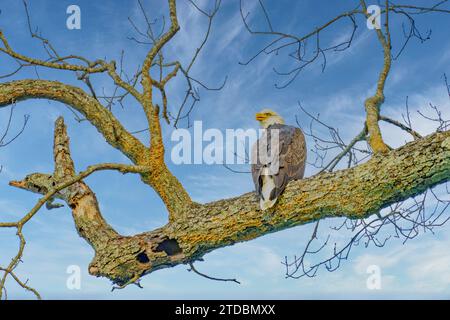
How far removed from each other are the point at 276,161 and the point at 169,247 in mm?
1093

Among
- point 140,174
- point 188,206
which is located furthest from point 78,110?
point 188,206

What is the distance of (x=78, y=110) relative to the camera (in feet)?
16.3

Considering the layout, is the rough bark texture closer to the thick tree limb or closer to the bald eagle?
the bald eagle

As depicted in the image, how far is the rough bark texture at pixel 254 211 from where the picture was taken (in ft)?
10.5

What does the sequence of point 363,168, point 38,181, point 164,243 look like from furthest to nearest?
point 38,181 → point 164,243 → point 363,168

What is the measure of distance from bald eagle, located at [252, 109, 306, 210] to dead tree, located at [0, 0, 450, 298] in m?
0.09

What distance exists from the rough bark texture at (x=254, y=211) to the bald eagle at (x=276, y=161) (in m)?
0.09

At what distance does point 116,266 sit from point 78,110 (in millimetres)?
1758

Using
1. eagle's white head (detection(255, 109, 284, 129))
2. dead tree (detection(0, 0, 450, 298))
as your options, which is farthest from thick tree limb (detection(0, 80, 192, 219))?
eagle's white head (detection(255, 109, 284, 129))

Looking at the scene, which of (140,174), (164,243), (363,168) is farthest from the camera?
(140,174)

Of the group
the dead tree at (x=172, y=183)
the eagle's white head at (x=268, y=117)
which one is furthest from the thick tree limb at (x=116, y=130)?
the eagle's white head at (x=268, y=117)

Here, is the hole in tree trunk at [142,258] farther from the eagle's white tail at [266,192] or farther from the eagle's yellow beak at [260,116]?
the eagle's yellow beak at [260,116]

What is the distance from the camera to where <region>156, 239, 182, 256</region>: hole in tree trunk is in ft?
12.9
